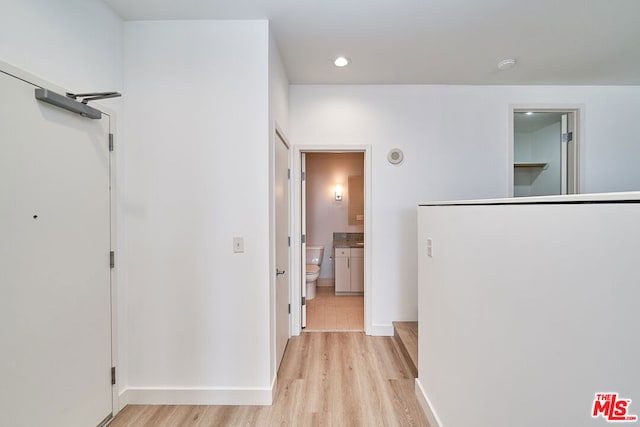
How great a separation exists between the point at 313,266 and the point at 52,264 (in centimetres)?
320

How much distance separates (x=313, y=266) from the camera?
433cm

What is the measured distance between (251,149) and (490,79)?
2604mm

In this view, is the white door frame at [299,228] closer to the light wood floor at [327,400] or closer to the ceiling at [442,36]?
the light wood floor at [327,400]

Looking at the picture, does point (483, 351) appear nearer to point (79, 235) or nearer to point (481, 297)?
point (481, 297)

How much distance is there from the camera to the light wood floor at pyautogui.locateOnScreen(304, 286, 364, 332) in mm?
3270

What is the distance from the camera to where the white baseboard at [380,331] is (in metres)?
3.02

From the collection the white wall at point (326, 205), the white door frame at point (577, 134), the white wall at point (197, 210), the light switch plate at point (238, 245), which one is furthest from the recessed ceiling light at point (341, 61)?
the white wall at point (326, 205)

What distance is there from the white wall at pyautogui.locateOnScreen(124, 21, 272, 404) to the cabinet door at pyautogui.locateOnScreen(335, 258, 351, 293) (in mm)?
2638

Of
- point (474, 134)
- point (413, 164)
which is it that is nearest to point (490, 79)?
point (474, 134)

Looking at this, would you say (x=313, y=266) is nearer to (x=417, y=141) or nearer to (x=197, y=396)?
(x=417, y=141)

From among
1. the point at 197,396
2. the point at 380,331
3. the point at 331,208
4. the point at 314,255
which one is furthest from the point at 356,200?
the point at 197,396

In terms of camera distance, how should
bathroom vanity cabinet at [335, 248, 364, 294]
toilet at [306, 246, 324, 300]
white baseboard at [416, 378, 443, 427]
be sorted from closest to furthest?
white baseboard at [416, 378, 443, 427], toilet at [306, 246, 324, 300], bathroom vanity cabinet at [335, 248, 364, 294]

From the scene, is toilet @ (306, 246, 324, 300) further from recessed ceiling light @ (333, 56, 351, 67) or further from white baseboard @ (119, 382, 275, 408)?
recessed ceiling light @ (333, 56, 351, 67)

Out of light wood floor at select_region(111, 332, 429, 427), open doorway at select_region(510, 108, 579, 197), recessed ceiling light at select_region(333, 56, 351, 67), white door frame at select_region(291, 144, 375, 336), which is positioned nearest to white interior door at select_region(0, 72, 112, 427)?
light wood floor at select_region(111, 332, 429, 427)
